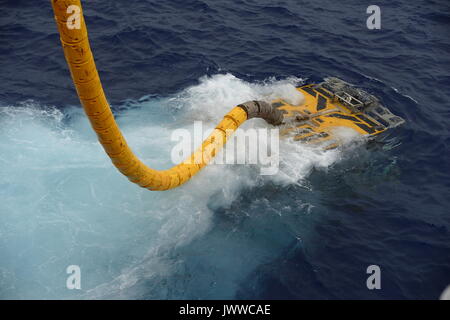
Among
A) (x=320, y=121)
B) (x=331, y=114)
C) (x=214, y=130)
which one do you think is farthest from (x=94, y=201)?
(x=331, y=114)

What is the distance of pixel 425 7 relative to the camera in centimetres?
4375

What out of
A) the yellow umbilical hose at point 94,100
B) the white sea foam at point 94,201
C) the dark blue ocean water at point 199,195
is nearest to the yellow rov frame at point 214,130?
the yellow umbilical hose at point 94,100

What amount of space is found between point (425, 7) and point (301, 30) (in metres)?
16.1

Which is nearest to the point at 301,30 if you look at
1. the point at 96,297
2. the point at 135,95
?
the point at 135,95

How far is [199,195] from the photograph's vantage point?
67.3 feet

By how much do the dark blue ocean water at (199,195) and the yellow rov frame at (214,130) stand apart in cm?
235

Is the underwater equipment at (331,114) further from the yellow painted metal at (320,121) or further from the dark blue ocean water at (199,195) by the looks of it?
the dark blue ocean water at (199,195)

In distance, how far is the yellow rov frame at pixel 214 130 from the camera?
9.56 meters

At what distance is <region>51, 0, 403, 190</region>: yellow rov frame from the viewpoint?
31.4ft

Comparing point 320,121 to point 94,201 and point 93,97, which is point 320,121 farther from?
point 93,97

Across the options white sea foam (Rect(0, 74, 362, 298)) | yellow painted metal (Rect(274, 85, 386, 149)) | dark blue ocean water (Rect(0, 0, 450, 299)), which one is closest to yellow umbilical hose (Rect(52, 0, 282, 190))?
white sea foam (Rect(0, 74, 362, 298))

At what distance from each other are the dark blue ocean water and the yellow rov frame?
2.35 m
